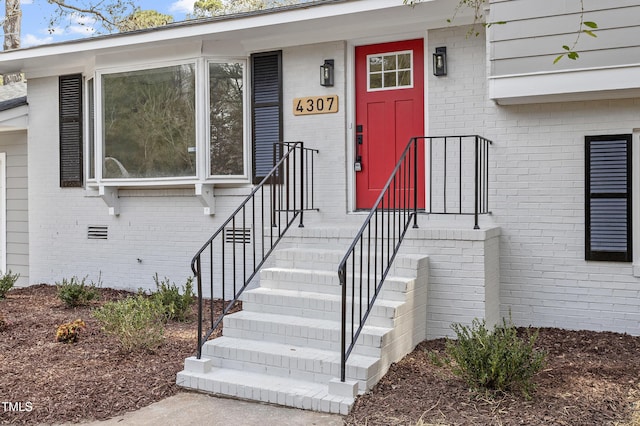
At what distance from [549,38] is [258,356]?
3.84 metres

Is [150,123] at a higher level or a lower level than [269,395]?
higher

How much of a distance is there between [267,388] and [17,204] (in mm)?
6697

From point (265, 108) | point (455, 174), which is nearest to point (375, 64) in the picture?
point (265, 108)

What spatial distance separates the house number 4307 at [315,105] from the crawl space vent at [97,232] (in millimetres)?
3297

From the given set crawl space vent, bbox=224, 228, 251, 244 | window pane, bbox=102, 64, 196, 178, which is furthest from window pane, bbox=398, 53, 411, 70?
crawl space vent, bbox=224, 228, 251, 244

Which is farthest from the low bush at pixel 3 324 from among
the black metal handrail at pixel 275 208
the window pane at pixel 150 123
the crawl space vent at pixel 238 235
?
the crawl space vent at pixel 238 235

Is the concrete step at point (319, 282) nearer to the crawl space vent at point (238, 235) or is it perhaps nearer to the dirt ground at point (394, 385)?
the dirt ground at point (394, 385)

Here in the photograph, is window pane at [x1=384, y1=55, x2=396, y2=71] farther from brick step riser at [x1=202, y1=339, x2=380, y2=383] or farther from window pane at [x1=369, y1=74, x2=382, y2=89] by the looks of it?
brick step riser at [x1=202, y1=339, x2=380, y2=383]

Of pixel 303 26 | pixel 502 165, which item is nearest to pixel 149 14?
pixel 303 26

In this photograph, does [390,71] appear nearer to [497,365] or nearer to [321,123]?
[321,123]

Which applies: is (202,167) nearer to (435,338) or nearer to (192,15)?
(435,338)

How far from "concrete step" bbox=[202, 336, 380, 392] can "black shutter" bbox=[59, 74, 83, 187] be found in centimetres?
473

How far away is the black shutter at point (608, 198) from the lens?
5.67 m

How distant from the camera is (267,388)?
170 inches
